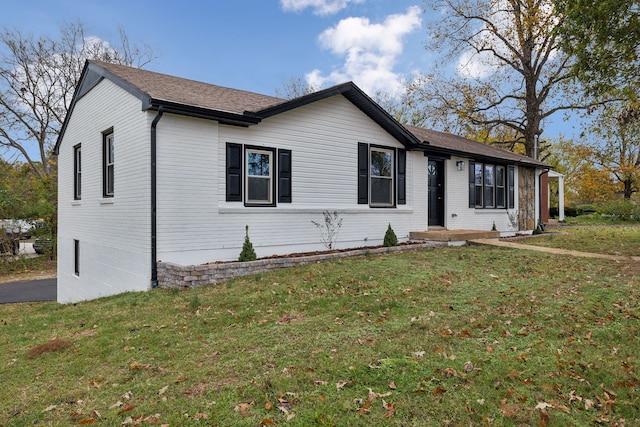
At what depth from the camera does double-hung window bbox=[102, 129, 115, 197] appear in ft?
32.2

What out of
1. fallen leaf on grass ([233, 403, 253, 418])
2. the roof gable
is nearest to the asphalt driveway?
the roof gable

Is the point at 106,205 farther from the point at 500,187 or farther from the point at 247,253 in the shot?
the point at 500,187

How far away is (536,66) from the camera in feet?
75.2

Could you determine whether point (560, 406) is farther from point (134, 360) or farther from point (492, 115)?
point (492, 115)

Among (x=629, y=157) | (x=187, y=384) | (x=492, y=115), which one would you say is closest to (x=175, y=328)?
(x=187, y=384)

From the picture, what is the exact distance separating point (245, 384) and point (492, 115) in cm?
2556

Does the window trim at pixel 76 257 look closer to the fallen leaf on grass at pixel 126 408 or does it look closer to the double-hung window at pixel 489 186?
the fallen leaf on grass at pixel 126 408

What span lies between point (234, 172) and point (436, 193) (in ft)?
24.5

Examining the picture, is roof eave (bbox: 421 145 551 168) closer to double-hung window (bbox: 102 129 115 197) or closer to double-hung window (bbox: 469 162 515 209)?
double-hung window (bbox: 469 162 515 209)

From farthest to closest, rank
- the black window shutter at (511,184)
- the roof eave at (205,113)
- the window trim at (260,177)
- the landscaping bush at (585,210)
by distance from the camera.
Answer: the landscaping bush at (585,210) → the black window shutter at (511,184) → the window trim at (260,177) → the roof eave at (205,113)

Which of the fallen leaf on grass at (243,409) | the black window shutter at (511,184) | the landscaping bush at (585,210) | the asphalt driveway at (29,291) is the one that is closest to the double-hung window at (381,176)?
the black window shutter at (511,184)

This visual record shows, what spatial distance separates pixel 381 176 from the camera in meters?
11.6

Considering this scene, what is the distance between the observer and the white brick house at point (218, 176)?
314 inches

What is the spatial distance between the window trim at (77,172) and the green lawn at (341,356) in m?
6.24
